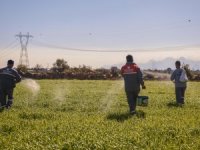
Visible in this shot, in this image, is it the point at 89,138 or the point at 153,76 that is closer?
the point at 89,138

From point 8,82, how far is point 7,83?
6 centimetres

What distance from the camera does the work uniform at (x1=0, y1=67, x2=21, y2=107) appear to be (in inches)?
737

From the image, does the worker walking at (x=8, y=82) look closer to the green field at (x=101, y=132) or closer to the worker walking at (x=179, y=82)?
the green field at (x=101, y=132)

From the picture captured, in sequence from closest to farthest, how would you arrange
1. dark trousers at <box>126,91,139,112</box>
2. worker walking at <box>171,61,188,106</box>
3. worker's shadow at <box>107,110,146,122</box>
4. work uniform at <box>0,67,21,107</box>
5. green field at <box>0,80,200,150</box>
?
green field at <box>0,80,200,150</box> < worker's shadow at <box>107,110,146,122</box> < dark trousers at <box>126,91,139,112</box> < work uniform at <box>0,67,21,107</box> < worker walking at <box>171,61,188,106</box>

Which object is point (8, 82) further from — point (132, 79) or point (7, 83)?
point (132, 79)

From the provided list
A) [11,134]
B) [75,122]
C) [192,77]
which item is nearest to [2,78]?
[75,122]

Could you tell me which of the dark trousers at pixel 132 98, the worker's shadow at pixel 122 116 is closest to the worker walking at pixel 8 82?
the dark trousers at pixel 132 98

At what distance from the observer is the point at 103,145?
9852 mm

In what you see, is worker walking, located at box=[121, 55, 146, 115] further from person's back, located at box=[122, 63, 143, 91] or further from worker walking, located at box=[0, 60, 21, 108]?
worker walking, located at box=[0, 60, 21, 108]

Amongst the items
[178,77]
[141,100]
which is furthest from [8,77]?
[178,77]

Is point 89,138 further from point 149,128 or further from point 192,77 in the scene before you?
point 192,77

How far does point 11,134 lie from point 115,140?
3.03m

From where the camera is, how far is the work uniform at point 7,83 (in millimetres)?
18719

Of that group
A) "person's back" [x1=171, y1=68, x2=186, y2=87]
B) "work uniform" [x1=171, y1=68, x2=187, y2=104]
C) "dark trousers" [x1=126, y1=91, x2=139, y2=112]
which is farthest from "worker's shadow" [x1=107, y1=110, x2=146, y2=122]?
"person's back" [x1=171, y1=68, x2=186, y2=87]
